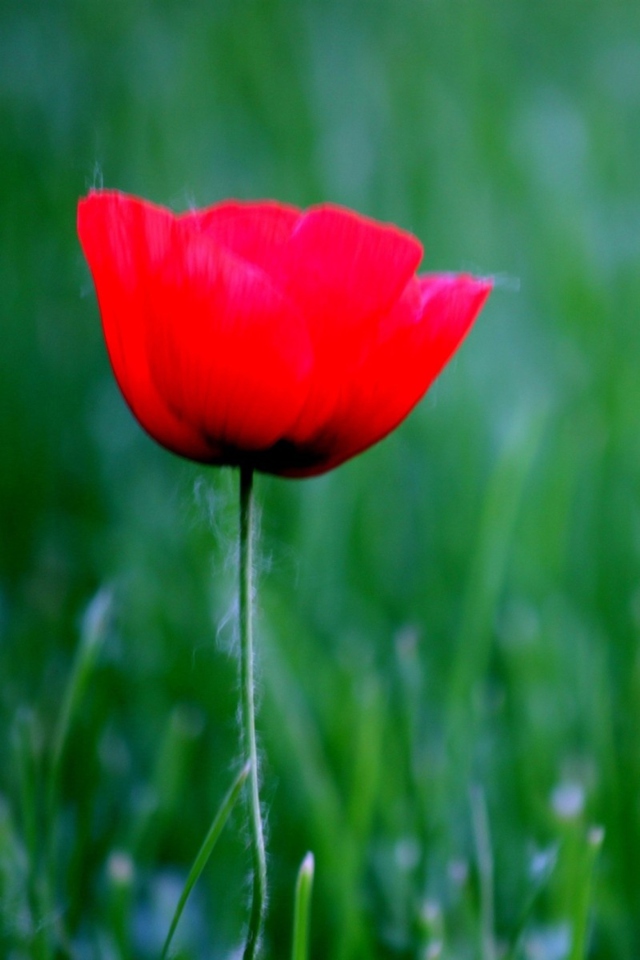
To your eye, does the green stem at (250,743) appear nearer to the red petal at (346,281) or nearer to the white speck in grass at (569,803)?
the red petal at (346,281)

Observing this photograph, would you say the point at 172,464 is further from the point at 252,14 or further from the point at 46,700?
the point at 252,14

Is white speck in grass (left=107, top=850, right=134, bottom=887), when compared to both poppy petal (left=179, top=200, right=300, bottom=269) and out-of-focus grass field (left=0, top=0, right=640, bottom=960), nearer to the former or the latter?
out-of-focus grass field (left=0, top=0, right=640, bottom=960)

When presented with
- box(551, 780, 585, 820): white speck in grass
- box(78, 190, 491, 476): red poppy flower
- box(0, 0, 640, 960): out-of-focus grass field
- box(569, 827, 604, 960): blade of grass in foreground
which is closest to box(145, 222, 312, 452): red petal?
box(78, 190, 491, 476): red poppy flower

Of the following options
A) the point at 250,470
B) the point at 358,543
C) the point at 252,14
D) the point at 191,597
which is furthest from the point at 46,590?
the point at 252,14

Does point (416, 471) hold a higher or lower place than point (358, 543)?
higher

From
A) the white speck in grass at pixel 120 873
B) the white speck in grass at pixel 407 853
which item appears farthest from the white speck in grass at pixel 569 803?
the white speck in grass at pixel 120 873

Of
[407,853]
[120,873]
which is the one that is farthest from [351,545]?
[120,873]

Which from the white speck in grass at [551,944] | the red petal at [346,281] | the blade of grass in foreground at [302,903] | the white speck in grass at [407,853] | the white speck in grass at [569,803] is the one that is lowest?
the white speck in grass at [551,944]

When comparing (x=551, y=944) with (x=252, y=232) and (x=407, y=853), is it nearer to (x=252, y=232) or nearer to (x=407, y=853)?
(x=407, y=853)
